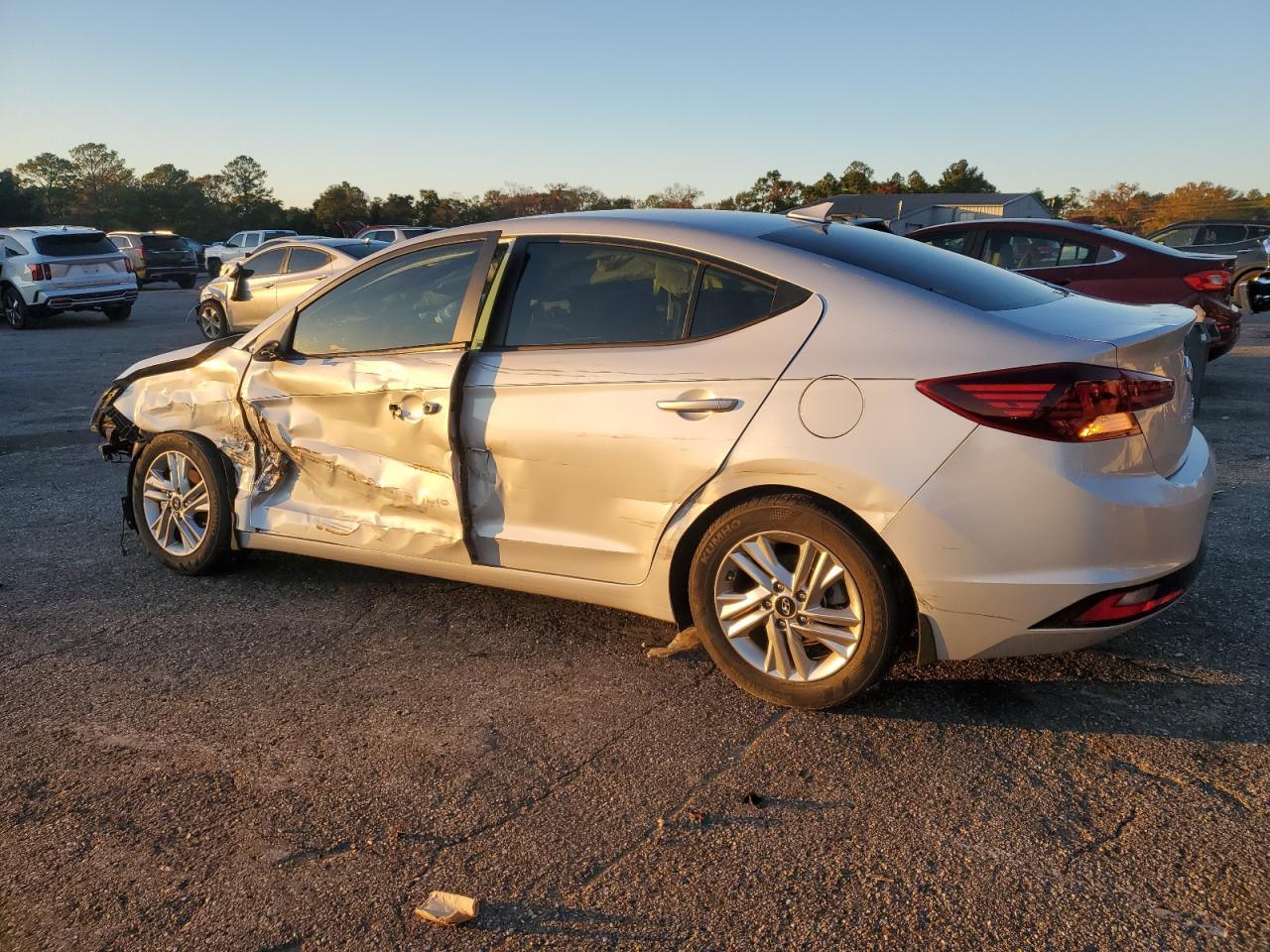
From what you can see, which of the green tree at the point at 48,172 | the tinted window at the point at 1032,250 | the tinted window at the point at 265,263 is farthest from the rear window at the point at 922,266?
the green tree at the point at 48,172

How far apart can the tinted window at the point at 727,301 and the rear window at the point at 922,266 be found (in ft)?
0.81

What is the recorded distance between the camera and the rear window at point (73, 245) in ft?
60.3

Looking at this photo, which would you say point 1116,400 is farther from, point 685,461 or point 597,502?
point 597,502

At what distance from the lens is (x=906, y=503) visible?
313 centimetres

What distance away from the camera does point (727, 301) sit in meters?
3.59

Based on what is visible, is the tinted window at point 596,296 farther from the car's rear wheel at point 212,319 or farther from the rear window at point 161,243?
the rear window at point 161,243

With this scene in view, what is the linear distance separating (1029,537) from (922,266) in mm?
1184

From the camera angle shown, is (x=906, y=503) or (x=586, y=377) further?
(x=586, y=377)

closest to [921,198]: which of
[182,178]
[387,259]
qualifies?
[182,178]

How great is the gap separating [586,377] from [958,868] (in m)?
2.03

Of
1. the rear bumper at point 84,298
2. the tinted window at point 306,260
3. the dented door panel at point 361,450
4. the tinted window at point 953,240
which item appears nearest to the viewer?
the dented door panel at point 361,450

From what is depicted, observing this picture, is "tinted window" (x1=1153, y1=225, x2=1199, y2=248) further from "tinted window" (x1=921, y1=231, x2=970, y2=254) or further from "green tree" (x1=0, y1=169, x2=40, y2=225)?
"green tree" (x1=0, y1=169, x2=40, y2=225)

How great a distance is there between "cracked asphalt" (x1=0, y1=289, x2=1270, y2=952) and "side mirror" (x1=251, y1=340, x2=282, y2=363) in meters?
1.10

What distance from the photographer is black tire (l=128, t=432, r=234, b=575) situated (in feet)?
15.8
